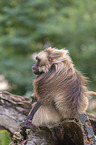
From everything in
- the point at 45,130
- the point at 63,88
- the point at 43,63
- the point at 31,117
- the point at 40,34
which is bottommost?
the point at 45,130

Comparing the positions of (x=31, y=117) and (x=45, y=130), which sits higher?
(x=31, y=117)

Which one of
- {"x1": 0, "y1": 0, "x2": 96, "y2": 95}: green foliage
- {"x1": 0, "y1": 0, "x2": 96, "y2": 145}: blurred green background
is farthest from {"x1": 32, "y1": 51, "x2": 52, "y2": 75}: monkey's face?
{"x1": 0, "y1": 0, "x2": 96, "y2": 95}: green foliage

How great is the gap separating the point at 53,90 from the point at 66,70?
221mm

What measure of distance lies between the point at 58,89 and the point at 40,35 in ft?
21.6

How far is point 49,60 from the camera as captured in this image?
1.95 m

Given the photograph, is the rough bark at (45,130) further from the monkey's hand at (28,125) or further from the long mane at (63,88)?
the long mane at (63,88)

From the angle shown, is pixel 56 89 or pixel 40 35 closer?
pixel 56 89

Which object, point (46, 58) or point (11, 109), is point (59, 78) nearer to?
point (46, 58)

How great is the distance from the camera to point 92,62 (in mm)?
6340

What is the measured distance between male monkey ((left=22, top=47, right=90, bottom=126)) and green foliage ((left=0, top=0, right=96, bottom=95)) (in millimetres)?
4065

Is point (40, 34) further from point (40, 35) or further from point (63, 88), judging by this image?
point (63, 88)

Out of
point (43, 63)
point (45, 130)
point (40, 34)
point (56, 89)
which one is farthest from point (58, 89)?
point (40, 34)

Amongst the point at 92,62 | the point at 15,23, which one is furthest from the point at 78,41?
the point at 15,23

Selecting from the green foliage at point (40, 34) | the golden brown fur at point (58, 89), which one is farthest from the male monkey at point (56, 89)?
the green foliage at point (40, 34)
